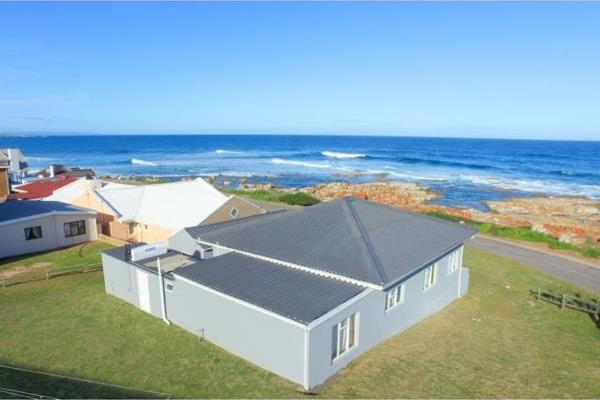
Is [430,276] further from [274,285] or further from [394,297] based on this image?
[274,285]

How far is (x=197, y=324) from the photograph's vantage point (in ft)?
44.4

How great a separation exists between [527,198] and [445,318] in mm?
44462

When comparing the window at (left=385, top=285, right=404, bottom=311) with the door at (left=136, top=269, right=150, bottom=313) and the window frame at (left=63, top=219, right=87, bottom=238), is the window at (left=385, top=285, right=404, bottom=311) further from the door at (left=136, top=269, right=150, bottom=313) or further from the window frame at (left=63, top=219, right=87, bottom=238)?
the window frame at (left=63, top=219, right=87, bottom=238)

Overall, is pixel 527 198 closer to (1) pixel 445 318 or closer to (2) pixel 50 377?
(1) pixel 445 318

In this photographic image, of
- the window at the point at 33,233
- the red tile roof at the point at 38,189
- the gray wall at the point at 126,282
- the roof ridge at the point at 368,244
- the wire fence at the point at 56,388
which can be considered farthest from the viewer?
the red tile roof at the point at 38,189

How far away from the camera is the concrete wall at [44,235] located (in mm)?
23547

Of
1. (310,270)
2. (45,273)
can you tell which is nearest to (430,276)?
(310,270)

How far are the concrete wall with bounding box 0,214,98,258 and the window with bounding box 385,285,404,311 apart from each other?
22.7 meters

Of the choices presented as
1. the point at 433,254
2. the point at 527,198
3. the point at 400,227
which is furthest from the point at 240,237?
the point at 527,198

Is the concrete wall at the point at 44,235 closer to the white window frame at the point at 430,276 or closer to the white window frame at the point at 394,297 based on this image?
the white window frame at the point at 394,297

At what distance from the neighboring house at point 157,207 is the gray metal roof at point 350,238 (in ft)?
21.7

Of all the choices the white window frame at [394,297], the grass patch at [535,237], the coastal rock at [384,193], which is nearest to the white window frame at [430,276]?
the white window frame at [394,297]

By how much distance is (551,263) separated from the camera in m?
23.5

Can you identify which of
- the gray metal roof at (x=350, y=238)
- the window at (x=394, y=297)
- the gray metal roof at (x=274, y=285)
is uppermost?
the gray metal roof at (x=350, y=238)
